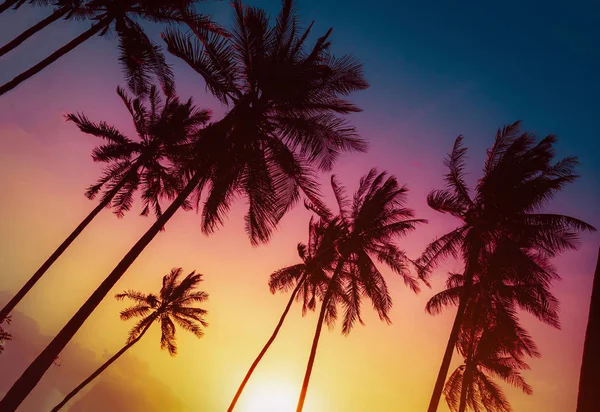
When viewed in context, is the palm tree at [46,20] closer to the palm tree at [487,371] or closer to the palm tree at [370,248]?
the palm tree at [370,248]

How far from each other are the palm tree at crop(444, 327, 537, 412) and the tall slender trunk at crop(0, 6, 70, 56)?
24.0 meters

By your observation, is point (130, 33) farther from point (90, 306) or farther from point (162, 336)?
point (162, 336)

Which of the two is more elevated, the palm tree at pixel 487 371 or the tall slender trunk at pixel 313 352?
the palm tree at pixel 487 371

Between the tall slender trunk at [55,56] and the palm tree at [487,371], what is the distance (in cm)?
2298

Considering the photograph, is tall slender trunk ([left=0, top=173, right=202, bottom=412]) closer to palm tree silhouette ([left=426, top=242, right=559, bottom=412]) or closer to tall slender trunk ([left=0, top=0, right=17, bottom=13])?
tall slender trunk ([left=0, top=0, right=17, bottom=13])

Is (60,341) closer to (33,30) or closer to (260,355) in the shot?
(33,30)

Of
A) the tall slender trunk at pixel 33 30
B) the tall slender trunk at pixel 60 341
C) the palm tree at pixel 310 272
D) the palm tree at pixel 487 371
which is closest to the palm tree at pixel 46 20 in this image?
the tall slender trunk at pixel 33 30

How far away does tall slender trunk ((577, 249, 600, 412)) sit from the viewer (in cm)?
219

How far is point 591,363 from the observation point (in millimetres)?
2219

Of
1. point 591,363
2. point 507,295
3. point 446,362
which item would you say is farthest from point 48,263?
point 507,295

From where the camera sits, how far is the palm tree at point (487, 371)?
67.8ft

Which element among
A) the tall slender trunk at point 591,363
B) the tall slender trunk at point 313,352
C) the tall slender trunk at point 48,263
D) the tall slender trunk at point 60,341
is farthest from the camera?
the tall slender trunk at point 313,352

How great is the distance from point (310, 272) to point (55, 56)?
1431 centimetres

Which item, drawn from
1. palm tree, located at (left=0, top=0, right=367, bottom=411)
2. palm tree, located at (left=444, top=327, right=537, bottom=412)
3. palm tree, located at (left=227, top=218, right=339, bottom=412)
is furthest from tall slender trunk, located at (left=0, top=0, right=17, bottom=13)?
palm tree, located at (left=444, top=327, right=537, bottom=412)
